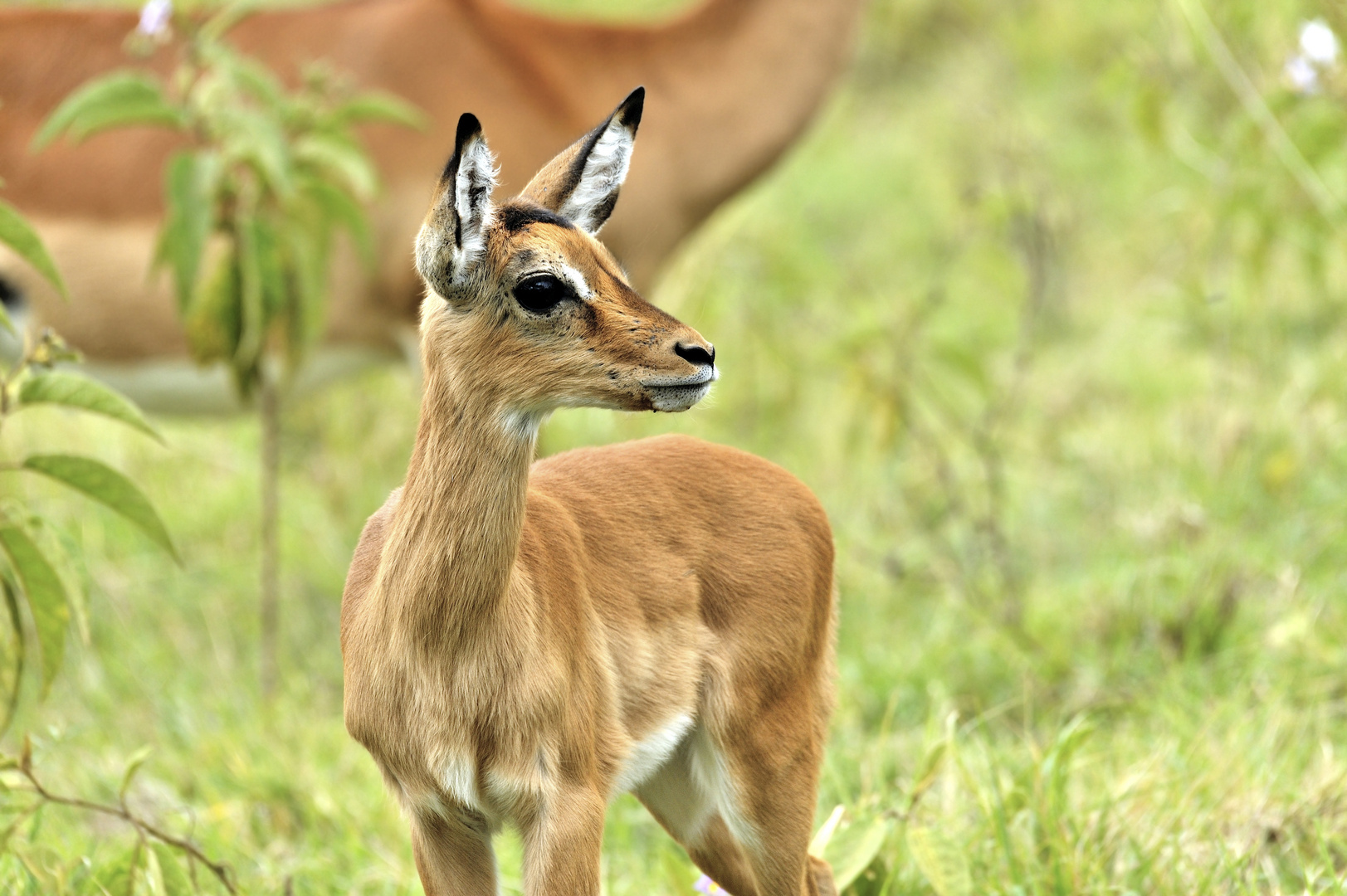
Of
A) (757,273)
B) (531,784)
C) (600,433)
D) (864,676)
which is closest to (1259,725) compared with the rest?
(864,676)

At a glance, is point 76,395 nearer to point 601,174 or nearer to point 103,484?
point 103,484

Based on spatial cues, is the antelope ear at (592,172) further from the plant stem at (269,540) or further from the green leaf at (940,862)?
the plant stem at (269,540)

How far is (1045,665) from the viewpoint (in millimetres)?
4359

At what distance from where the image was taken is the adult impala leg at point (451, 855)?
7.56 feet

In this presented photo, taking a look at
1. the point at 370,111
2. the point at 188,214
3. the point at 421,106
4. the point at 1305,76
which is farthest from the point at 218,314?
the point at 1305,76

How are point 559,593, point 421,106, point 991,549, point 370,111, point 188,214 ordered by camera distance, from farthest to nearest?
point 421,106 → point 991,549 → point 370,111 → point 188,214 → point 559,593

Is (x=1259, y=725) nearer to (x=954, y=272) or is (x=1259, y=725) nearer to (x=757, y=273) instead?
(x=757, y=273)

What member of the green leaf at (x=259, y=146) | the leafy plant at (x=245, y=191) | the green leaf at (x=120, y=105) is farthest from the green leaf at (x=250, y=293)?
the green leaf at (x=120, y=105)

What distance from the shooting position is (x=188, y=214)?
13.0 ft

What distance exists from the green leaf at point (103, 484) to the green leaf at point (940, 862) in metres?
1.42

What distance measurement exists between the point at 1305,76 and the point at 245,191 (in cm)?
299

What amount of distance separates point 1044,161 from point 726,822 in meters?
7.46

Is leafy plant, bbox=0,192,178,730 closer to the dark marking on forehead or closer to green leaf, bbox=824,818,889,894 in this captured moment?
the dark marking on forehead

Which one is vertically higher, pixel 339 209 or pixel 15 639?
pixel 339 209
